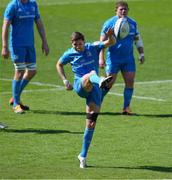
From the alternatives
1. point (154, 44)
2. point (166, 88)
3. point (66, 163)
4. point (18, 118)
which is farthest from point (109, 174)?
point (154, 44)

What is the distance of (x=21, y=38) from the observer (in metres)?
19.1

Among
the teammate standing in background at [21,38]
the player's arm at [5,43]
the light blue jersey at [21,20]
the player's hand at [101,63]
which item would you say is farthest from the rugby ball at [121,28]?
the player's arm at [5,43]

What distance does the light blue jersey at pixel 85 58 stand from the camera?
14.6m

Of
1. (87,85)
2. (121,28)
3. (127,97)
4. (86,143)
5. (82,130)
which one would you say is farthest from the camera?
(127,97)

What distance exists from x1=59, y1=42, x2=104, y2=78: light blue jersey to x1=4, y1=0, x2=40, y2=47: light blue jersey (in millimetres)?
4150

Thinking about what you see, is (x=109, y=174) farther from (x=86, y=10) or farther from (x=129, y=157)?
(x=86, y=10)

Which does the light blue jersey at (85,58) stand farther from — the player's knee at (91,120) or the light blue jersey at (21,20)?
the light blue jersey at (21,20)

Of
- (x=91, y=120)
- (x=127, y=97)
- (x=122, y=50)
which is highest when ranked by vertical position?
(x=122, y=50)

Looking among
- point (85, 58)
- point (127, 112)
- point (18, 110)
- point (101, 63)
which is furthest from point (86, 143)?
point (18, 110)

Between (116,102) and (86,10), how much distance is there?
1720 centimetres

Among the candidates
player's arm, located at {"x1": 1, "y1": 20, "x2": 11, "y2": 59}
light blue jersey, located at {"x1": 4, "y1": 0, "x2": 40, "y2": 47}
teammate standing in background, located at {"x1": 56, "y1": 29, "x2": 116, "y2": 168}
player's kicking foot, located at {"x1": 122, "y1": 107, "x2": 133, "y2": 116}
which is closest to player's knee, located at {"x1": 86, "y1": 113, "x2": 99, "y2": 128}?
teammate standing in background, located at {"x1": 56, "y1": 29, "x2": 116, "y2": 168}

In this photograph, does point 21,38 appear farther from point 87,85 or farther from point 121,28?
point 87,85

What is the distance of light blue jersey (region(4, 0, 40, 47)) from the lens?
18.8 meters

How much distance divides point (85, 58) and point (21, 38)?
4.66 meters
